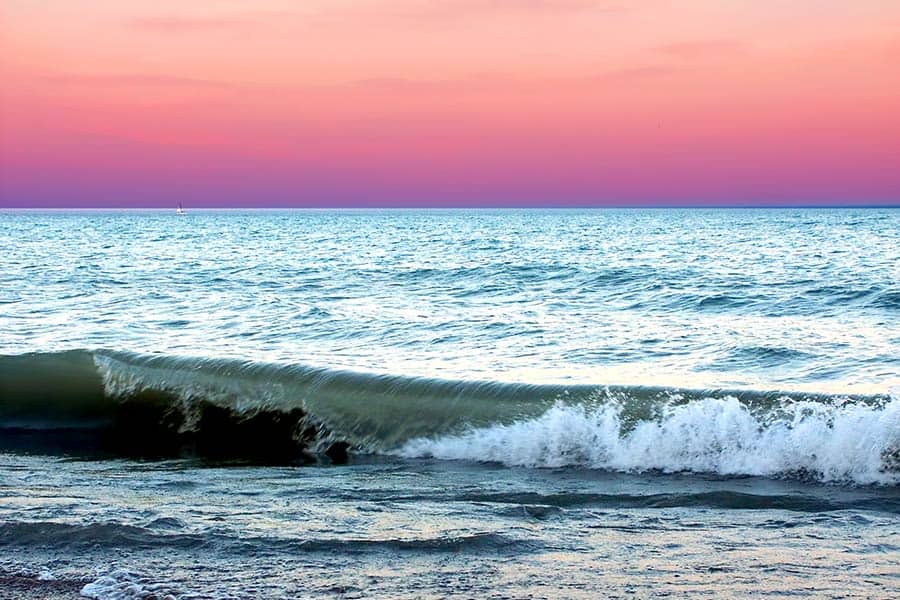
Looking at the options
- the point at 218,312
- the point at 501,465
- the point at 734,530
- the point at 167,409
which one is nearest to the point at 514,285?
the point at 218,312

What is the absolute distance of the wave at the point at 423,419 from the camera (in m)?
9.35

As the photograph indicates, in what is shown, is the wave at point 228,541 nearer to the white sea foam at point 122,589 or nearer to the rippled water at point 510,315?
the white sea foam at point 122,589

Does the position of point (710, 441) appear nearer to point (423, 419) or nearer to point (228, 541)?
point (423, 419)

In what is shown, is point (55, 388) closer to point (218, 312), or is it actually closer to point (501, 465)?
point (501, 465)

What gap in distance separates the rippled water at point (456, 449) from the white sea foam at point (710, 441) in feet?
0.09

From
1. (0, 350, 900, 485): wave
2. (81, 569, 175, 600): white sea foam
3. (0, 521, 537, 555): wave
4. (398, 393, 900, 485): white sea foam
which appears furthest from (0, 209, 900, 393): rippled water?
(81, 569, 175, 600): white sea foam

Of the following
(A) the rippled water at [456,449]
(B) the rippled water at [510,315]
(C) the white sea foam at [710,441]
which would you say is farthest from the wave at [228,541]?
(B) the rippled water at [510,315]

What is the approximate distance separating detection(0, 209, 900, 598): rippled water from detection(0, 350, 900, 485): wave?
0.11ft

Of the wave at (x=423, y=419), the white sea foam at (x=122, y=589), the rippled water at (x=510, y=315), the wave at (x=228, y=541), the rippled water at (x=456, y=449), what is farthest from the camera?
the rippled water at (x=510, y=315)

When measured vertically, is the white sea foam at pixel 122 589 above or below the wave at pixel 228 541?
above

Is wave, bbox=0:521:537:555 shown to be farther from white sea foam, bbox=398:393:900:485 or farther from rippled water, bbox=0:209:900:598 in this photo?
white sea foam, bbox=398:393:900:485

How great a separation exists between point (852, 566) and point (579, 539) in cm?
168

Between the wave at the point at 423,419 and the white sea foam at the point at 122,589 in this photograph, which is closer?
the white sea foam at the point at 122,589

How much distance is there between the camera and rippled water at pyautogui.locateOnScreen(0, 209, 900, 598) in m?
5.87
